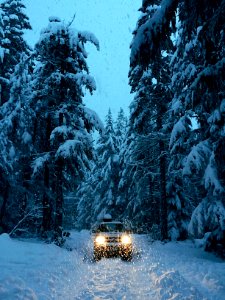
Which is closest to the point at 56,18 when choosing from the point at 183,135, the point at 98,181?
the point at 183,135

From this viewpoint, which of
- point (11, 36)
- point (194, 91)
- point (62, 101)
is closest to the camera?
point (194, 91)

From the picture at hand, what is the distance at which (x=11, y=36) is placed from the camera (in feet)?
76.8

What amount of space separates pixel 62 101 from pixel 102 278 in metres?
12.3

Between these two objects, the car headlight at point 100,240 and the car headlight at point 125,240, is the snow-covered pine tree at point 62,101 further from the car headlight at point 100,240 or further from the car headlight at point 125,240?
the car headlight at point 125,240

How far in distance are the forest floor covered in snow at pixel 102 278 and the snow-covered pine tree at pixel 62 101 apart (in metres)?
5.23

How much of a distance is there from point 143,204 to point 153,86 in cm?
1246

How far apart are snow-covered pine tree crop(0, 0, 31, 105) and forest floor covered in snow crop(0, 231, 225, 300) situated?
12.0 meters

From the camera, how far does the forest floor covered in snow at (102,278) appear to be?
7961 millimetres

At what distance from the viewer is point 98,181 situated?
150 feet

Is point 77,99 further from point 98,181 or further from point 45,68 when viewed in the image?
point 98,181

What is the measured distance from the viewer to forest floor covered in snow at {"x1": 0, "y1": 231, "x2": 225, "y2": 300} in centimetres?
796

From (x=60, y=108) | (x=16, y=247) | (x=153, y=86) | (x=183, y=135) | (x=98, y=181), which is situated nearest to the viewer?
(x=16, y=247)

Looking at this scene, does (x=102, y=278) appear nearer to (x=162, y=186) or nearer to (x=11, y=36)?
(x=162, y=186)

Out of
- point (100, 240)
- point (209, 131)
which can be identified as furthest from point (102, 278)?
point (209, 131)
